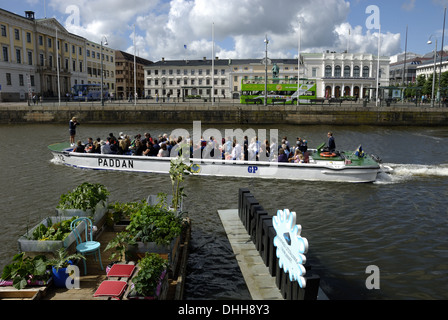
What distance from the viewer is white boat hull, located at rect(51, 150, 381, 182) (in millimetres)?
15727

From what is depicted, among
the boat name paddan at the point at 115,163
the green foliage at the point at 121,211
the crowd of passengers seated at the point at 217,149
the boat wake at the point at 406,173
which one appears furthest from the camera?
the boat name paddan at the point at 115,163

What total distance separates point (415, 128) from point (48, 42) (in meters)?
68.0

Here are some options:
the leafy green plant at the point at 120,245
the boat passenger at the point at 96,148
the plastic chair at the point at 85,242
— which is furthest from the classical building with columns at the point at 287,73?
the leafy green plant at the point at 120,245

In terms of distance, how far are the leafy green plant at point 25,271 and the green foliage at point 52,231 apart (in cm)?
70

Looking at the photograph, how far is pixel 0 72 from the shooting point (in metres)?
63.4

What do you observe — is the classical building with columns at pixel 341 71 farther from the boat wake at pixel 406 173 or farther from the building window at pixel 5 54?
the boat wake at pixel 406 173

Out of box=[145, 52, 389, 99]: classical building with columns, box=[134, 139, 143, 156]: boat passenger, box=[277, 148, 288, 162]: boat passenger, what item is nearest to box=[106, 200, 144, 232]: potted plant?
box=[277, 148, 288, 162]: boat passenger

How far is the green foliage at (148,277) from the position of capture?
5.36 m

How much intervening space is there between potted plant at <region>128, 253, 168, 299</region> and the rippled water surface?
1.85 meters

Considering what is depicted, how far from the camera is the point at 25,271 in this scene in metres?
5.76

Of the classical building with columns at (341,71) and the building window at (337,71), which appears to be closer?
the classical building with columns at (341,71)

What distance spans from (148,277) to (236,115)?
1553 inches
